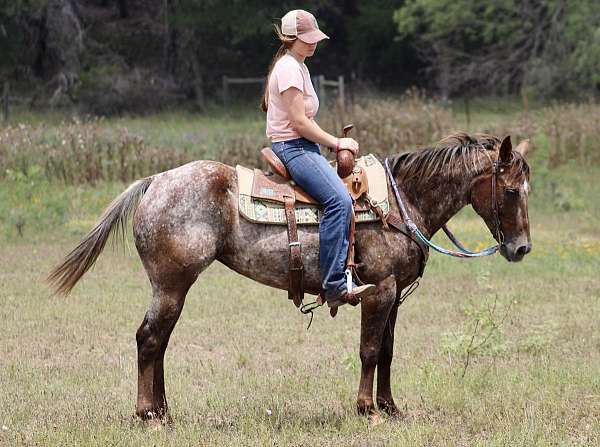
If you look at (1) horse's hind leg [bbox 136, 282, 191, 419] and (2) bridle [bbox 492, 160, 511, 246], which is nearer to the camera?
(1) horse's hind leg [bbox 136, 282, 191, 419]

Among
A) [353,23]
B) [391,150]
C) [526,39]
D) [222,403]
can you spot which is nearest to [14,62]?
[353,23]

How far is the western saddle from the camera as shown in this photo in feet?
21.9

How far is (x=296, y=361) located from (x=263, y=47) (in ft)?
121

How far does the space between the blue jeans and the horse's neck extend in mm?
651

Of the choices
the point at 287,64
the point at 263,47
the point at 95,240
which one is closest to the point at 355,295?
the point at 287,64

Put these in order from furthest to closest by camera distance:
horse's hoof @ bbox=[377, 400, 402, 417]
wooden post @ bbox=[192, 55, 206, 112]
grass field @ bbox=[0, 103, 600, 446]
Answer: wooden post @ bbox=[192, 55, 206, 112] < horse's hoof @ bbox=[377, 400, 402, 417] < grass field @ bbox=[0, 103, 600, 446]

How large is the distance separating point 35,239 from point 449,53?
27.5 metres

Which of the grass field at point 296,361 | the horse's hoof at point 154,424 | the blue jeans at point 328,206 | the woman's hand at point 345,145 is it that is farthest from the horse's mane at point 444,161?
the horse's hoof at point 154,424

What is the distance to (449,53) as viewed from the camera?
40.1m

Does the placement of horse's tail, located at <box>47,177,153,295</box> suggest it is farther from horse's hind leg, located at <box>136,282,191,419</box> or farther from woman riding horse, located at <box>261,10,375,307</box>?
woman riding horse, located at <box>261,10,375,307</box>

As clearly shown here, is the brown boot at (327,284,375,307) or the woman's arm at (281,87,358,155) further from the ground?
the woman's arm at (281,87,358,155)

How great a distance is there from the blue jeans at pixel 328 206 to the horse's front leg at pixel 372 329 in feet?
1.00

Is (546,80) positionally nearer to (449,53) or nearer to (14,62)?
(449,53)

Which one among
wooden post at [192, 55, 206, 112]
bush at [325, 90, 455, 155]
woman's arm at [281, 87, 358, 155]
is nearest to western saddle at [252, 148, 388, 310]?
woman's arm at [281, 87, 358, 155]
